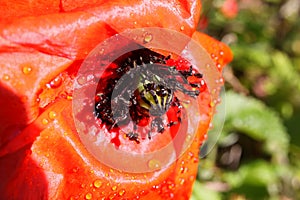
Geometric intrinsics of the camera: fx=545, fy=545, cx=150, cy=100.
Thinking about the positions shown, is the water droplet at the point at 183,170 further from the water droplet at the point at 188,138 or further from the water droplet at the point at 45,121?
the water droplet at the point at 45,121

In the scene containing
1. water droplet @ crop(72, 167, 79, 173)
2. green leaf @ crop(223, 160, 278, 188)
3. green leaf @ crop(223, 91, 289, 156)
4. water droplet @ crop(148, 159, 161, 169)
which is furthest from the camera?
green leaf @ crop(223, 160, 278, 188)

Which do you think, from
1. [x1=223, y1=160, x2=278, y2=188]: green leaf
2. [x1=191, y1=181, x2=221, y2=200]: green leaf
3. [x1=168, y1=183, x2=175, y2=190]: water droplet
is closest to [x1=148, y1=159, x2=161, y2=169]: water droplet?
[x1=168, y1=183, x2=175, y2=190]: water droplet

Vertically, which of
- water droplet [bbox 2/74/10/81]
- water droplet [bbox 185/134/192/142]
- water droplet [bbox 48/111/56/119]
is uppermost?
water droplet [bbox 2/74/10/81]

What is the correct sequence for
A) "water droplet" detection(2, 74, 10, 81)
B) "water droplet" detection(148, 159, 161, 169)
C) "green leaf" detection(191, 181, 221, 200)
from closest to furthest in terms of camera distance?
1. "water droplet" detection(2, 74, 10, 81)
2. "water droplet" detection(148, 159, 161, 169)
3. "green leaf" detection(191, 181, 221, 200)

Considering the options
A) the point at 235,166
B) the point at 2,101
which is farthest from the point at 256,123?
the point at 2,101

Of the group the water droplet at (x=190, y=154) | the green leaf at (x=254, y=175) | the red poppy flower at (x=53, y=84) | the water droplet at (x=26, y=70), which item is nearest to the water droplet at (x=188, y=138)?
the water droplet at (x=190, y=154)

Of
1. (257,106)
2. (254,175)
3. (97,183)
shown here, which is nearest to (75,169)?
(97,183)

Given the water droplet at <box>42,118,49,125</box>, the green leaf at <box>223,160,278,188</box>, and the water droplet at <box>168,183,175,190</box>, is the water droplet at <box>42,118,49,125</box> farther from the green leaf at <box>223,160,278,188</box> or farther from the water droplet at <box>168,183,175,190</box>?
the green leaf at <box>223,160,278,188</box>

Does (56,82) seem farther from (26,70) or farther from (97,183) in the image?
(97,183)
